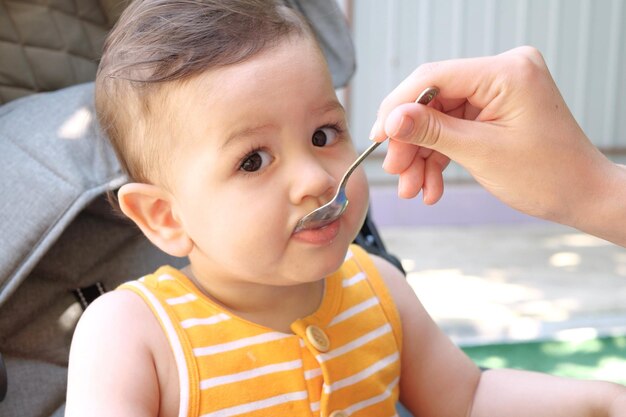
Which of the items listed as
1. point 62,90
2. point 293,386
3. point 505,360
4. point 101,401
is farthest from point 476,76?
point 505,360

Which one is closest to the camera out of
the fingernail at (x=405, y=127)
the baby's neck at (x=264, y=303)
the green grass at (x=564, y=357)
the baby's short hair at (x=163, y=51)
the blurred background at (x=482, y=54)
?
the fingernail at (x=405, y=127)

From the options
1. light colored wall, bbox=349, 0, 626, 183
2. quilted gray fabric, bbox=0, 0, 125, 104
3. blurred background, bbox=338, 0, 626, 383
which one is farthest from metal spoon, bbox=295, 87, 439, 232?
light colored wall, bbox=349, 0, 626, 183

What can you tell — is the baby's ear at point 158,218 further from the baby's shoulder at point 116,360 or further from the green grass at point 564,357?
the green grass at point 564,357

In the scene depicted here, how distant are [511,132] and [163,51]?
40 cm

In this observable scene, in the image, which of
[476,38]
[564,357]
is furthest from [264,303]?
[476,38]

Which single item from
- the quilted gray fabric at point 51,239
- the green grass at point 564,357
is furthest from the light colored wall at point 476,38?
the quilted gray fabric at point 51,239

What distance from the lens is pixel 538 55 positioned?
90 centimetres

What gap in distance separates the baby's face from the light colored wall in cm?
326

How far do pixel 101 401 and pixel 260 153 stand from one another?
0.32 m

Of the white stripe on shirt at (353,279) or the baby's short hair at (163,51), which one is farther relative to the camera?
the white stripe on shirt at (353,279)

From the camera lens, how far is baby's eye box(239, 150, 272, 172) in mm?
925

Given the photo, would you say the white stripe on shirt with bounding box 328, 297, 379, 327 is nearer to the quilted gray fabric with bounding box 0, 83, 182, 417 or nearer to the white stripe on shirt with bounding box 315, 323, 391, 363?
the white stripe on shirt with bounding box 315, 323, 391, 363

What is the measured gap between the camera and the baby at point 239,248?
918mm

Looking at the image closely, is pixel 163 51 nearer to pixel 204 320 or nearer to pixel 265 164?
pixel 265 164
